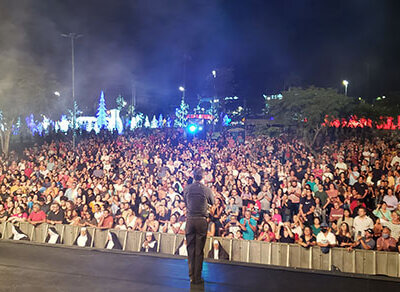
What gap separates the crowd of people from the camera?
5777 mm

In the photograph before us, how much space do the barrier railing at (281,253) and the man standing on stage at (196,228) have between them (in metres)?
1.31

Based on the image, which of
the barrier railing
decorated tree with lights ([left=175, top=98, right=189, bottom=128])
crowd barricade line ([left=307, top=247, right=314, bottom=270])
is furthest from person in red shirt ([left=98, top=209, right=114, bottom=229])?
decorated tree with lights ([left=175, top=98, right=189, bottom=128])

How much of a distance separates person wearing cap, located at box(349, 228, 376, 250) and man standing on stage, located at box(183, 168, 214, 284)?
95.5 inches

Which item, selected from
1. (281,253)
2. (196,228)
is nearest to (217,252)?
(281,253)

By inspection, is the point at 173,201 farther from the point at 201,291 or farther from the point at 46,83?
the point at 46,83

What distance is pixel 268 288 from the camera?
399 centimetres

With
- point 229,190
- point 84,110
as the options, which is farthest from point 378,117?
point 84,110

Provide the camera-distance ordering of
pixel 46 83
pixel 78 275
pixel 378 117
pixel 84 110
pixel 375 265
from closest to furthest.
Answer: pixel 78 275
pixel 375 265
pixel 46 83
pixel 378 117
pixel 84 110

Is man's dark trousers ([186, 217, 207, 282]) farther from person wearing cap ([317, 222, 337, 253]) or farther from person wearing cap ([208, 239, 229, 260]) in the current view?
person wearing cap ([317, 222, 337, 253])

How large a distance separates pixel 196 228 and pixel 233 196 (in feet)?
10.7

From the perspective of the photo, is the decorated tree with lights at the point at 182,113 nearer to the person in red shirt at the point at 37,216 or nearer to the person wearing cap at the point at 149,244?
the person in red shirt at the point at 37,216

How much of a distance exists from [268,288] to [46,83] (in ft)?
61.4

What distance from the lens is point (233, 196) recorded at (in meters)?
7.25

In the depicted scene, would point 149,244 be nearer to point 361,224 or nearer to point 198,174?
point 198,174
